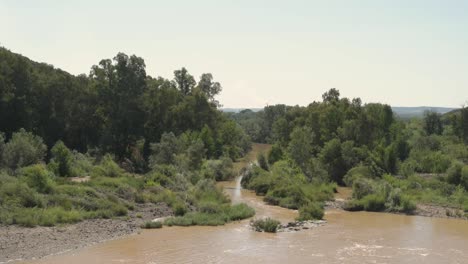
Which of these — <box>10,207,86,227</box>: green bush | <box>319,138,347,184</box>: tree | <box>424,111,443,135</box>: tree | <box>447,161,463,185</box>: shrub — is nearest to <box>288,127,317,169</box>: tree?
<box>319,138,347,184</box>: tree

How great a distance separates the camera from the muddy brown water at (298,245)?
25906mm

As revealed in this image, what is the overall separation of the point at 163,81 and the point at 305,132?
2597 centimetres

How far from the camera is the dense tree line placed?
61.9 meters

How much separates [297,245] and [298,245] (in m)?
0.06

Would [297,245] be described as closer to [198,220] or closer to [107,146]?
[198,220]

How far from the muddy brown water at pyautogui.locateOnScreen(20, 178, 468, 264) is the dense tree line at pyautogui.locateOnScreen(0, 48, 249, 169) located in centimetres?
3223

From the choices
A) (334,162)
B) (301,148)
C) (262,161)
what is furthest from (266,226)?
(262,161)

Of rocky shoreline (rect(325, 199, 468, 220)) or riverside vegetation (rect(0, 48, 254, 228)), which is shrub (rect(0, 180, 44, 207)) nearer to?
riverside vegetation (rect(0, 48, 254, 228))

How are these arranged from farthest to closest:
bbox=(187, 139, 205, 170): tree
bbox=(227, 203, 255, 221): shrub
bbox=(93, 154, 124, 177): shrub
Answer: bbox=(187, 139, 205, 170): tree → bbox=(93, 154, 124, 177): shrub → bbox=(227, 203, 255, 221): shrub

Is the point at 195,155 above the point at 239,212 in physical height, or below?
above

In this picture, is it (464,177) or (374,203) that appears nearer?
(374,203)

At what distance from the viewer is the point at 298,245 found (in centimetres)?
2897

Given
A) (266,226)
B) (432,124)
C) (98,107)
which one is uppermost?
(98,107)

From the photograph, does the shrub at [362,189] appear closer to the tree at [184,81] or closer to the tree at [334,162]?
the tree at [334,162]
